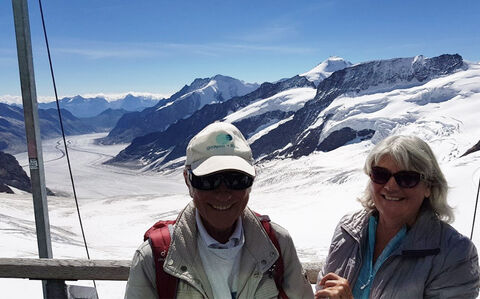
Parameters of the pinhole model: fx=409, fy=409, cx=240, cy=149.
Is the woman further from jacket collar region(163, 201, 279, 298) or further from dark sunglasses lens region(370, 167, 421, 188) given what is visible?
jacket collar region(163, 201, 279, 298)

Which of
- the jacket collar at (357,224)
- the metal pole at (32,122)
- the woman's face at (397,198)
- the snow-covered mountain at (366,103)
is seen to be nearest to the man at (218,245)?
the jacket collar at (357,224)

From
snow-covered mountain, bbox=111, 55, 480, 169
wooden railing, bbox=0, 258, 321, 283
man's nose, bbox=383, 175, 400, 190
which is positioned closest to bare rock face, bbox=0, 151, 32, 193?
snow-covered mountain, bbox=111, 55, 480, 169

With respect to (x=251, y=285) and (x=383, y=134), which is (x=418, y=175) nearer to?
(x=251, y=285)

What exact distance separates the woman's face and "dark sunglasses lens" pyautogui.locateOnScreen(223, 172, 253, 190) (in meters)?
1.31

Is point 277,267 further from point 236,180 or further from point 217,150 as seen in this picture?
point 217,150

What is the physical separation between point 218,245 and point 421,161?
170 centimetres

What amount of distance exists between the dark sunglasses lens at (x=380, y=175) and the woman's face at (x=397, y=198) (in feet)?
0.08

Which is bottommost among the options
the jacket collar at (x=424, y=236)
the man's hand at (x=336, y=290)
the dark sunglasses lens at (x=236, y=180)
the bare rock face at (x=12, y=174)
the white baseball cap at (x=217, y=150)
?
the man's hand at (x=336, y=290)

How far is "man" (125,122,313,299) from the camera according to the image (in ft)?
7.73

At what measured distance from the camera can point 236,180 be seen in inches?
95.0

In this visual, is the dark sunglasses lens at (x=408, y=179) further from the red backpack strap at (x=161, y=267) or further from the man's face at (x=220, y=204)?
the red backpack strap at (x=161, y=267)

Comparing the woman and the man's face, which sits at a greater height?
the man's face

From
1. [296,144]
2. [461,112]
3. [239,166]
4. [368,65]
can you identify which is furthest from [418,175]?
[368,65]

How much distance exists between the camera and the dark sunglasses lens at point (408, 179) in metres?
3.11
